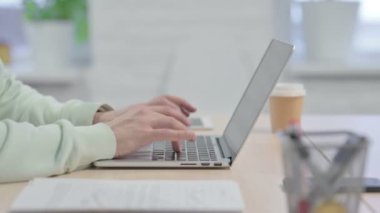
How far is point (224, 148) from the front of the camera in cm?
123

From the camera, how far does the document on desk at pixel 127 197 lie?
758mm

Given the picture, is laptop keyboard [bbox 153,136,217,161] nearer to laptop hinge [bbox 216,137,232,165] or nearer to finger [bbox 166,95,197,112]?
laptop hinge [bbox 216,137,232,165]

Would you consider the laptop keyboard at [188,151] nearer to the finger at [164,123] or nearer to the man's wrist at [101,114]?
→ the finger at [164,123]

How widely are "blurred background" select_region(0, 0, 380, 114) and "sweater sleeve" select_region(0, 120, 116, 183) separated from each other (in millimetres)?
1326

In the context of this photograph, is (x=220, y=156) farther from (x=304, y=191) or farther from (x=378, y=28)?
(x=378, y=28)

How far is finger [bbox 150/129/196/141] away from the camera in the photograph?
111 cm

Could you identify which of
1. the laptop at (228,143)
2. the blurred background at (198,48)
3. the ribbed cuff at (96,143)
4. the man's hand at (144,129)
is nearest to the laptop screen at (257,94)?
the laptop at (228,143)

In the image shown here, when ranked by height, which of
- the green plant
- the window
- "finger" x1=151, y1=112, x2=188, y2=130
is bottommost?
the window

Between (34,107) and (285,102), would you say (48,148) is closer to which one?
(34,107)

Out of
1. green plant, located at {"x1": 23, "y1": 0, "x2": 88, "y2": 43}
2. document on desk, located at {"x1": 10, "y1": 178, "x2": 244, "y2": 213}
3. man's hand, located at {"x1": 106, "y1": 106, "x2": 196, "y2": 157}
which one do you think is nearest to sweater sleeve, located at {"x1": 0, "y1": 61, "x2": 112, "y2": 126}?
man's hand, located at {"x1": 106, "y1": 106, "x2": 196, "y2": 157}

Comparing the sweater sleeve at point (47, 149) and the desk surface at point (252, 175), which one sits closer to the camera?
Answer: the desk surface at point (252, 175)

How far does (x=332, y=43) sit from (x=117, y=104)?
0.91m

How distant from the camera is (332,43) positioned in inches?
99.1

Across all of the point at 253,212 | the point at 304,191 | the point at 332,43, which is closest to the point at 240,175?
the point at 253,212
